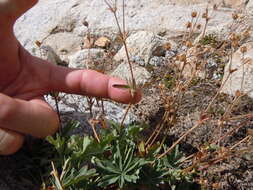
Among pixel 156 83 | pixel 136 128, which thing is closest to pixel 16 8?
pixel 136 128

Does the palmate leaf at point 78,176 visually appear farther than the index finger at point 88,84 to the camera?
No

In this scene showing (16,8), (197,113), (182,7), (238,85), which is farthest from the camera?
(182,7)

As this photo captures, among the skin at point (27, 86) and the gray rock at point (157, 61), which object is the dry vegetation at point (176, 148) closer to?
the skin at point (27, 86)

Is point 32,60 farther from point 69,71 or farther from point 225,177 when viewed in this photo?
point 225,177

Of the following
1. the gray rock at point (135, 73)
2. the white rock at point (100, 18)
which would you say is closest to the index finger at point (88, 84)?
the gray rock at point (135, 73)

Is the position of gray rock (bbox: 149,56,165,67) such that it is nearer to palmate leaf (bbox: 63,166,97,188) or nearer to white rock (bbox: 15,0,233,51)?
white rock (bbox: 15,0,233,51)

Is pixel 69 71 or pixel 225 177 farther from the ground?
pixel 69 71

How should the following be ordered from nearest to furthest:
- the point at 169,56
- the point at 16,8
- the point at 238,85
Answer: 1. the point at 16,8
2. the point at 238,85
3. the point at 169,56

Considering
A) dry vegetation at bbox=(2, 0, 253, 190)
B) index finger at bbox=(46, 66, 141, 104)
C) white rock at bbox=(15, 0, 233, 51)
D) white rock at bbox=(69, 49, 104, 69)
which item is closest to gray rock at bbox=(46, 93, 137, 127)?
dry vegetation at bbox=(2, 0, 253, 190)

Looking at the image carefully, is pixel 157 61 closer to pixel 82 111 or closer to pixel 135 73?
pixel 135 73
